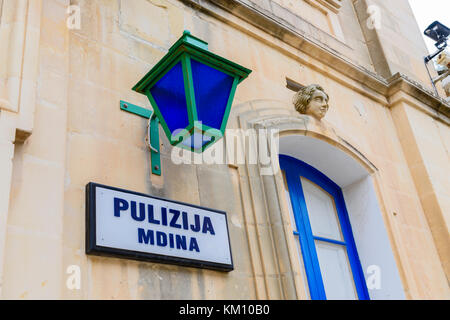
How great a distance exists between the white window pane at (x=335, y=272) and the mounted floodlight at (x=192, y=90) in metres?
2.00

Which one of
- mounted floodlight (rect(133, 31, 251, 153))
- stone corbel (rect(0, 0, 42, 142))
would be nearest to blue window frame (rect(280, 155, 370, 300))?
mounted floodlight (rect(133, 31, 251, 153))

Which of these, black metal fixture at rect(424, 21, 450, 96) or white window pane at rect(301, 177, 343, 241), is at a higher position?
black metal fixture at rect(424, 21, 450, 96)

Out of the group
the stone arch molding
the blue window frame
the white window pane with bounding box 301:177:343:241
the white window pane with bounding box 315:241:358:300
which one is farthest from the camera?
the white window pane with bounding box 301:177:343:241

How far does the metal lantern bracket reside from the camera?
3447 mm

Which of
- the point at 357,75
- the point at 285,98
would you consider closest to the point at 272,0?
the point at 357,75

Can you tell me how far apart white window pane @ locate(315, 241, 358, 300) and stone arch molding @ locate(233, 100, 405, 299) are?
204 mm

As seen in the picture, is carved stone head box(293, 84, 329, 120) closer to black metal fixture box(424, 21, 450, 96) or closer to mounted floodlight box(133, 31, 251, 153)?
mounted floodlight box(133, 31, 251, 153)

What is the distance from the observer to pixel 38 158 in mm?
2846

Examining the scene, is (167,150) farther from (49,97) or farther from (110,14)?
(110,14)

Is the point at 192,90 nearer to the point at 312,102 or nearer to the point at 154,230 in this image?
the point at 154,230

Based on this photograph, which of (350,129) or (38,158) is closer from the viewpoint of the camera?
(38,158)

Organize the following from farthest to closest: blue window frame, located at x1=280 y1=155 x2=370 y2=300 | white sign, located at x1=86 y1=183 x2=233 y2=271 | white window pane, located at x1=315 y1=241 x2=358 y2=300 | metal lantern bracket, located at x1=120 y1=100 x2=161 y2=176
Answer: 1. white window pane, located at x1=315 y1=241 x2=358 y2=300
2. blue window frame, located at x1=280 y1=155 x2=370 y2=300
3. metal lantern bracket, located at x1=120 y1=100 x2=161 y2=176
4. white sign, located at x1=86 y1=183 x2=233 y2=271

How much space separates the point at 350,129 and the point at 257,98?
1.34m

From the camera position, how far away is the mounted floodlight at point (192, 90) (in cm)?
301
